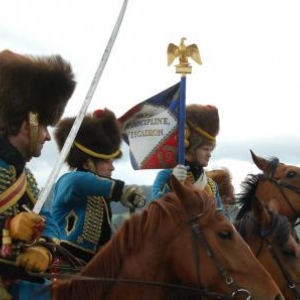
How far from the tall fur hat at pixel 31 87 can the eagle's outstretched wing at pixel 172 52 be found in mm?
1424

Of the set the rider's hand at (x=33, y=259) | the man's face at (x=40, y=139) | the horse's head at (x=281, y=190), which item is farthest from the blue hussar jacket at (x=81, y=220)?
the horse's head at (x=281, y=190)

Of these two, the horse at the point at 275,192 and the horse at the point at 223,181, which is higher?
the horse at the point at 275,192

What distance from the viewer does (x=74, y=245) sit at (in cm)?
662

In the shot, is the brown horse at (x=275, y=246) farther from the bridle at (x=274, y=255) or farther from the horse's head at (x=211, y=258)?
the horse's head at (x=211, y=258)

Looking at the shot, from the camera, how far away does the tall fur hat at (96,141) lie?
7.13 metres

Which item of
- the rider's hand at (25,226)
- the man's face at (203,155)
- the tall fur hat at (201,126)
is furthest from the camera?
the tall fur hat at (201,126)

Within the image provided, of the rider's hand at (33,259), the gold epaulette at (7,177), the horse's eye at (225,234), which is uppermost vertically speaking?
the gold epaulette at (7,177)

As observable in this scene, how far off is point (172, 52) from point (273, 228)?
1.93 meters

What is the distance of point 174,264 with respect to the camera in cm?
448

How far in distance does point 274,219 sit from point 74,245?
1929 millimetres

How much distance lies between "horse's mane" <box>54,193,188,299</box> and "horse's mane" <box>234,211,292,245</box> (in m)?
2.25

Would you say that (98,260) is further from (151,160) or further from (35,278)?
(151,160)

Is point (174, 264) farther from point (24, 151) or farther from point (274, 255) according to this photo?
point (274, 255)

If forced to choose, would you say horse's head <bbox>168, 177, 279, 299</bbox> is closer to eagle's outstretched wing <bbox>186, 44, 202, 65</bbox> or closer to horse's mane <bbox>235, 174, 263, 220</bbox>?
eagle's outstretched wing <bbox>186, 44, 202, 65</bbox>
